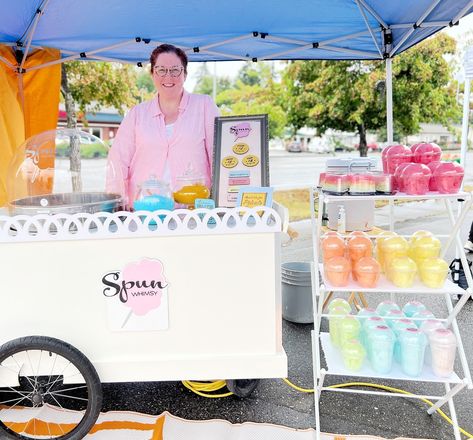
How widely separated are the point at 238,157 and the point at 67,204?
2.84 ft

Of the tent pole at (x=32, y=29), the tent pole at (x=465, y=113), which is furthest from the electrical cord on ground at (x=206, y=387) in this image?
the tent pole at (x=465, y=113)

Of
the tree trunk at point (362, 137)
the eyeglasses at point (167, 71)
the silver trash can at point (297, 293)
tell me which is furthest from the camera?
the tree trunk at point (362, 137)

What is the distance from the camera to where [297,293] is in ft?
10.7

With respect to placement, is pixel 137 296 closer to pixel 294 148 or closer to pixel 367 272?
pixel 367 272

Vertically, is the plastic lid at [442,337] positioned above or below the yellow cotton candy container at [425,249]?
below

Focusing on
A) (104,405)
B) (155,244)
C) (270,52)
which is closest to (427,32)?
(270,52)

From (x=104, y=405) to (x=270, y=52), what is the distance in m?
3.40

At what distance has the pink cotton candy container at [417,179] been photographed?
1888 millimetres

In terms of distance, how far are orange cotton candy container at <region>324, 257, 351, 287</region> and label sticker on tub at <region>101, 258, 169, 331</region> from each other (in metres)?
0.77

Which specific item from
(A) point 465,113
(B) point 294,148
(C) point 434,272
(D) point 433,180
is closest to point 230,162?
(D) point 433,180

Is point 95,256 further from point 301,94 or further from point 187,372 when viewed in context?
point 301,94

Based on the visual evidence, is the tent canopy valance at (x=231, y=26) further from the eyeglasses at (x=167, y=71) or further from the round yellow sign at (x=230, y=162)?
the round yellow sign at (x=230, y=162)

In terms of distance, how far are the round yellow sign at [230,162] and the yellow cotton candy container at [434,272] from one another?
1036 mm

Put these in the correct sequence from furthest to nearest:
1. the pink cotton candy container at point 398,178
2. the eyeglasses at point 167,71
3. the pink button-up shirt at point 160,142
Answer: the pink button-up shirt at point 160,142, the eyeglasses at point 167,71, the pink cotton candy container at point 398,178
